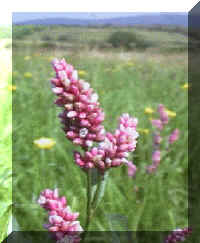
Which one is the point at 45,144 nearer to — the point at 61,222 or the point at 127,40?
the point at 61,222

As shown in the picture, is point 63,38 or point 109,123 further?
point 63,38

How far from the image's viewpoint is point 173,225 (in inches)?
32.2

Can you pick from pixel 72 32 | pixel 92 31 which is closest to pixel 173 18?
pixel 72 32

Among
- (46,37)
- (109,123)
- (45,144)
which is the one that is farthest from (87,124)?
(46,37)

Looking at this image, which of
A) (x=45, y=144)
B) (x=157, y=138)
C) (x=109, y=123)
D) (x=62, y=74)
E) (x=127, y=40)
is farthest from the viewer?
(x=127, y=40)

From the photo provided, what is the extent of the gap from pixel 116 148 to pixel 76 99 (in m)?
0.06

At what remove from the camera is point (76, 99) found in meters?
0.34

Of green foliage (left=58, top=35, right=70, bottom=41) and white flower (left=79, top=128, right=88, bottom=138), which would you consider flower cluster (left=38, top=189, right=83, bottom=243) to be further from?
green foliage (left=58, top=35, right=70, bottom=41)

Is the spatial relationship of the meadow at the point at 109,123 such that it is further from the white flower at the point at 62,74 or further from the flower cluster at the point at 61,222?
the white flower at the point at 62,74

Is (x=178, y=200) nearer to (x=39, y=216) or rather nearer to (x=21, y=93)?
(x=39, y=216)

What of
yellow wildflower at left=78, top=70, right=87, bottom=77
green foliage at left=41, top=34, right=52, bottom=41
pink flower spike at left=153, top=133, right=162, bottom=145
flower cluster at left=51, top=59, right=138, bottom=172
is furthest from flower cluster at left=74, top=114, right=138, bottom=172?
green foliage at left=41, top=34, right=52, bottom=41

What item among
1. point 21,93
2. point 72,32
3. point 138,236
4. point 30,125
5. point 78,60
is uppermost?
point 72,32

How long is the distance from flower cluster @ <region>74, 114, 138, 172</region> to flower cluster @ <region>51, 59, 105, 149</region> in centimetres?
1

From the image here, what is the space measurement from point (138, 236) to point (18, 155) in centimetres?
43
